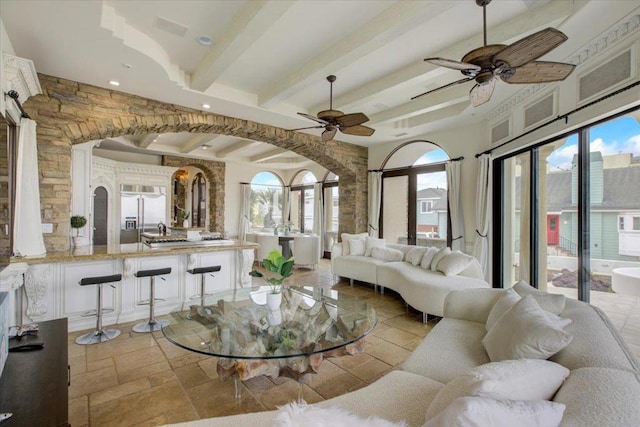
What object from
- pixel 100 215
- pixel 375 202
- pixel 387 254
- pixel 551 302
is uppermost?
pixel 375 202

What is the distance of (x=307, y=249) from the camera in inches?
297

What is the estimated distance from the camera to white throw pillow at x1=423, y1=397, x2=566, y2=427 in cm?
90

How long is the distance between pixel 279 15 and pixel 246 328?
2.62 m

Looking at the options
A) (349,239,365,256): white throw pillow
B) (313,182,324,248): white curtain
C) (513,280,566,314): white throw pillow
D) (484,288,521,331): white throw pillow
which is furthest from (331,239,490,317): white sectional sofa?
(313,182,324,248): white curtain

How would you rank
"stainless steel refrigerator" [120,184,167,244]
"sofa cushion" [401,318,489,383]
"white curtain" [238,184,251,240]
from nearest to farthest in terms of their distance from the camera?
"sofa cushion" [401,318,489,383] → "stainless steel refrigerator" [120,184,167,244] → "white curtain" [238,184,251,240]

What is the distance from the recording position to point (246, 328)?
2426 millimetres

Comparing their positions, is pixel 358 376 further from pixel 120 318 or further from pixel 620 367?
pixel 120 318

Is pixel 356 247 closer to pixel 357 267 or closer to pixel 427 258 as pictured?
pixel 357 267

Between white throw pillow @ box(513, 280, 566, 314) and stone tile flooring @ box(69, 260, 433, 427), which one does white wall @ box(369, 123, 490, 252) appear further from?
white throw pillow @ box(513, 280, 566, 314)

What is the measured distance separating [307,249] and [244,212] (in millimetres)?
2975

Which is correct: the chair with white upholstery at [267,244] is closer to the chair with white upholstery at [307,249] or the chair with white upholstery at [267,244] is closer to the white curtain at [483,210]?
the chair with white upholstery at [307,249]

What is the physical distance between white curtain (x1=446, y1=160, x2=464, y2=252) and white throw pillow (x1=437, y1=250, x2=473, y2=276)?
4.64 ft

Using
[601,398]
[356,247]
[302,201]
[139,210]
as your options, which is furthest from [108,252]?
[302,201]

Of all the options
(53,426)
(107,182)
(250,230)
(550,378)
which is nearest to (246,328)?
(53,426)
